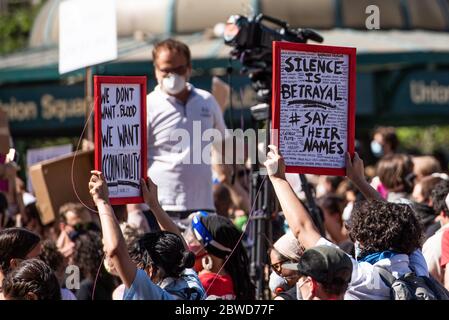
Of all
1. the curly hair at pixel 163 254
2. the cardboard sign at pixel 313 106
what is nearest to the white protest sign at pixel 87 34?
the cardboard sign at pixel 313 106

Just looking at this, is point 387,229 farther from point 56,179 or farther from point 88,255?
point 56,179

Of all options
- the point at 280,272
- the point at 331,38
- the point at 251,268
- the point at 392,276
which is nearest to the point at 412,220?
the point at 392,276

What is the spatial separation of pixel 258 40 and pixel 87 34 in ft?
4.43

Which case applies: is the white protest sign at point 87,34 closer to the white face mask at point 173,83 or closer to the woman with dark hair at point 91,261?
the white face mask at point 173,83

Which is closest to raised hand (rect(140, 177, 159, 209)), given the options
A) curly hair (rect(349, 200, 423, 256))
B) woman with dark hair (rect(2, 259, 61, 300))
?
woman with dark hair (rect(2, 259, 61, 300))

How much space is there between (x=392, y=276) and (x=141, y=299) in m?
1.06

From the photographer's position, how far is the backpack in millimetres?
5012

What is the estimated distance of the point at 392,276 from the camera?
16.7ft

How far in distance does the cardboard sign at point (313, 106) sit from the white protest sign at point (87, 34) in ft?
7.98

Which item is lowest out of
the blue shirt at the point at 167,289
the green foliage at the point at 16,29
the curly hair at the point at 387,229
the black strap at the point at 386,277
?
the blue shirt at the point at 167,289

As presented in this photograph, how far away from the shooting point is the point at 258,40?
25.1 feet

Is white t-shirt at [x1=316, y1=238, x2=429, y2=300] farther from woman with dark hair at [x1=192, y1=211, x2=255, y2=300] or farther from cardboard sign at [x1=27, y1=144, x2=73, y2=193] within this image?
cardboard sign at [x1=27, y1=144, x2=73, y2=193]

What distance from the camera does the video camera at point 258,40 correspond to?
766 centimetres

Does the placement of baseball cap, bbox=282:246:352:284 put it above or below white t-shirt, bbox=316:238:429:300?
above
